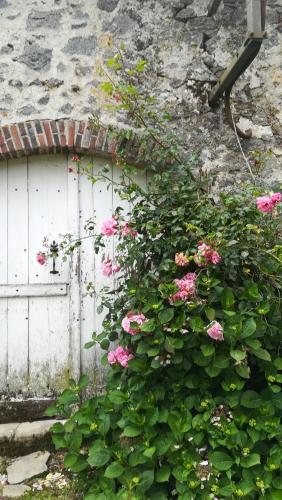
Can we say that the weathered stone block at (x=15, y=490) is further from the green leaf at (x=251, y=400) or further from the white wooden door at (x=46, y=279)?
the green leaf at (x=251, y=400)

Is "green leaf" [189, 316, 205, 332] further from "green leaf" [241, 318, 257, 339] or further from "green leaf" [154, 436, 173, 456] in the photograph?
"green leaf" [154, 436, 173, 456]

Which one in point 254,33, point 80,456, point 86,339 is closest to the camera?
point 80,456

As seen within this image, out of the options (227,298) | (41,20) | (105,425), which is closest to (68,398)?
(105,425)

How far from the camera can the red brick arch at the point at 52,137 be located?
142 inches

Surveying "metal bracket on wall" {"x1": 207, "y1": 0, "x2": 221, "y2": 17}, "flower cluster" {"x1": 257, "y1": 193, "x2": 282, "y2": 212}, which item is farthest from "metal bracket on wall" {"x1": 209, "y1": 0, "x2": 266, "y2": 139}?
"flower cluster" {"x1": 257, "y1": 193, "x2": 282, "y2": 212}

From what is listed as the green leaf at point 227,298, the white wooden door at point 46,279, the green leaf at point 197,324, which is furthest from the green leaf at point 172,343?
the white wooden door at point 46,279

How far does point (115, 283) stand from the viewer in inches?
146

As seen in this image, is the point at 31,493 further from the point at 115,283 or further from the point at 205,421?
the point at 115,283

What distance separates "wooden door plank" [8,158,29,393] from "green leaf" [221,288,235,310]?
173cm

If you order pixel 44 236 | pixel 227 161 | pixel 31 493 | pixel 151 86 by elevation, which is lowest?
pixel 31 493

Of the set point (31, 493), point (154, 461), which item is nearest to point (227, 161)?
point (154, 461)

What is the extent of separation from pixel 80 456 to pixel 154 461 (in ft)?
1.65

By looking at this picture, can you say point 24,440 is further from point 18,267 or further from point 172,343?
point 172,343

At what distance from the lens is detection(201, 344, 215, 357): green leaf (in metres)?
2.52
